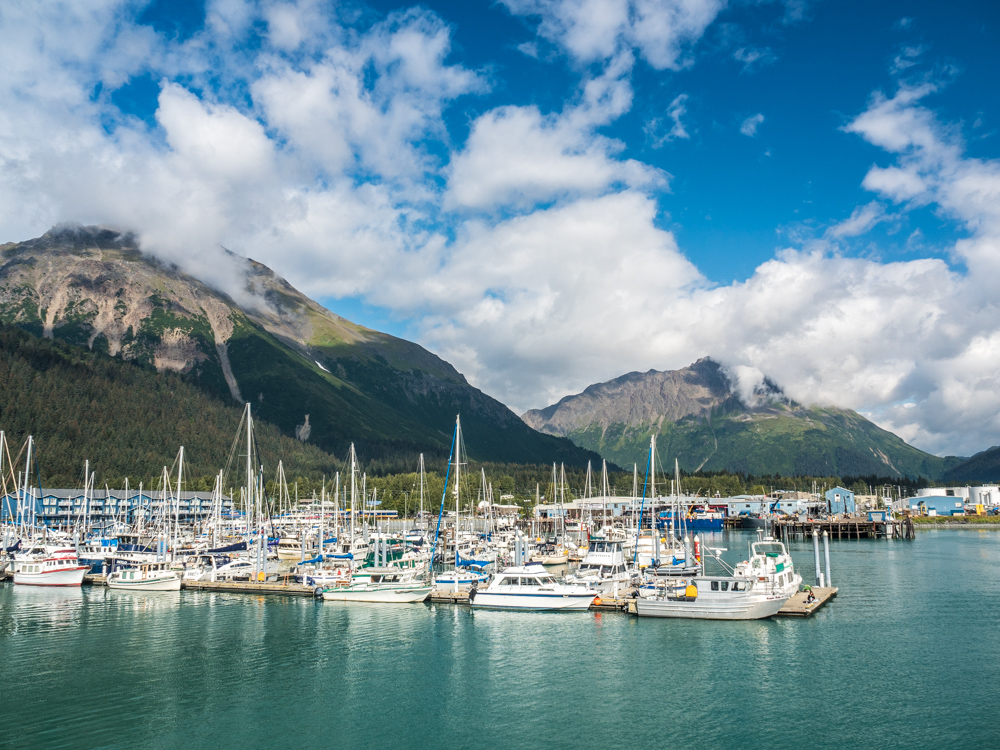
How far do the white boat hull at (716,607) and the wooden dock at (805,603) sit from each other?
2.46 ft

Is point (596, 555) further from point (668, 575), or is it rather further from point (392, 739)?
point (392, 739)

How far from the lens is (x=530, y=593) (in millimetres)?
62781

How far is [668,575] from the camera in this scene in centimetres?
6850

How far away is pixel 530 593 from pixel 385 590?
15448 mm

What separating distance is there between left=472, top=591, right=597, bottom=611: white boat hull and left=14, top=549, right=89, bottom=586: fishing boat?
50.8 metres

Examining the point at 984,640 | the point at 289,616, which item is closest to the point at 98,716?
the point at 289,616

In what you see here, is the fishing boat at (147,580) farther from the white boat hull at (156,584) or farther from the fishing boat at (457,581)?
the fishing boat at (457,581)

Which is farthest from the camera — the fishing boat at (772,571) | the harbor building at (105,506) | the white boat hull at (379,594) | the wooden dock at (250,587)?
the harbor building at (105,506)

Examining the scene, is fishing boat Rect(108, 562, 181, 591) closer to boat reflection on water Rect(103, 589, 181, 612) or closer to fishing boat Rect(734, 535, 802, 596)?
boat reflection on water Rect(103, 589, 181, 612)

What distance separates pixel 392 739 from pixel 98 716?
1544 cm

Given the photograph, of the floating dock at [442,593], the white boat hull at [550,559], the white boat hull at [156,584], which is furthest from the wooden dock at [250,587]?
the white boat hull at [550,559]

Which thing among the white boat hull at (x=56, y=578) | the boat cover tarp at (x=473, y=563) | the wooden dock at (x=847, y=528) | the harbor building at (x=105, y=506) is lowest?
the wooden dock at (x=847, y=528)

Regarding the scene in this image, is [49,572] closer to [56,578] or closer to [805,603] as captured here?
[56,578]

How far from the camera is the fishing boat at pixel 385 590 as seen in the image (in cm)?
6806
